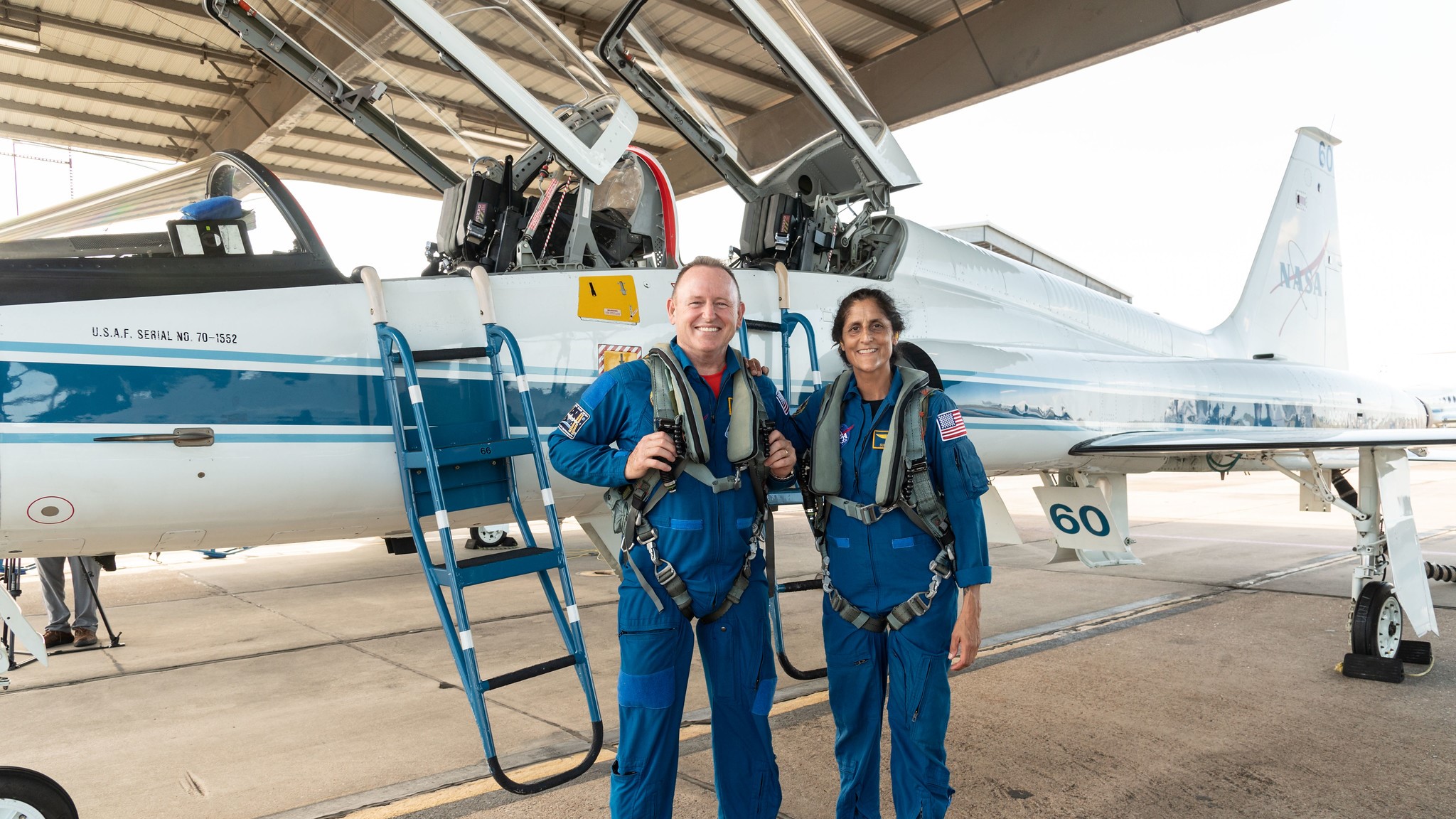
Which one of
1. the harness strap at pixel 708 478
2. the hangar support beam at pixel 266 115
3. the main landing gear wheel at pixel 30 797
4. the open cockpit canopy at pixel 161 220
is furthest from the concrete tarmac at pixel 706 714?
the hangar support beam at pixel 266 115

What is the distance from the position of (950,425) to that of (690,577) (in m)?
0.80

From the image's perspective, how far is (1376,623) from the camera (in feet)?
15.3

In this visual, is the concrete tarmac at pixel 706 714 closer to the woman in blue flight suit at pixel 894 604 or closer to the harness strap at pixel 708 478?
the woman in blue flight suit at pixel 894 604

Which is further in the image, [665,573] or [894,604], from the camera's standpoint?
[894,604]

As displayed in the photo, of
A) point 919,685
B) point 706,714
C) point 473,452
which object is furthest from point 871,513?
point 706,714

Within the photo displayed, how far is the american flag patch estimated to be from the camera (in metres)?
2.41

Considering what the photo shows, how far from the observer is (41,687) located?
477cm

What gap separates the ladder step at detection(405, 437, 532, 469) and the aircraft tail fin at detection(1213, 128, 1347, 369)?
7.68m

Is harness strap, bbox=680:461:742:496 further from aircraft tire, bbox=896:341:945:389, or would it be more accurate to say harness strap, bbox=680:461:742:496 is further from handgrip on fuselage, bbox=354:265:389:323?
aircraft tire, bbox=896:341:945:389

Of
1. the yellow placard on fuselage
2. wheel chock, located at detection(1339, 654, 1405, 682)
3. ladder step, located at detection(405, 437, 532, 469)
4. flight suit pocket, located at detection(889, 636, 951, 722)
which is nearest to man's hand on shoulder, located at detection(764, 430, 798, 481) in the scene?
flight suit pocket, located at detection(889, 636, 951, 722)

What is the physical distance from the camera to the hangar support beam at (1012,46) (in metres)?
8.66

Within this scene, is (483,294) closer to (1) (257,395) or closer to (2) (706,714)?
(1) (257,395)

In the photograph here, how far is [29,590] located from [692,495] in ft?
28.5

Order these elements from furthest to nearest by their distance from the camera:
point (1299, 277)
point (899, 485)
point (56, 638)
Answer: point (1299, 277)
point (56, 638)
point (899, 485)
